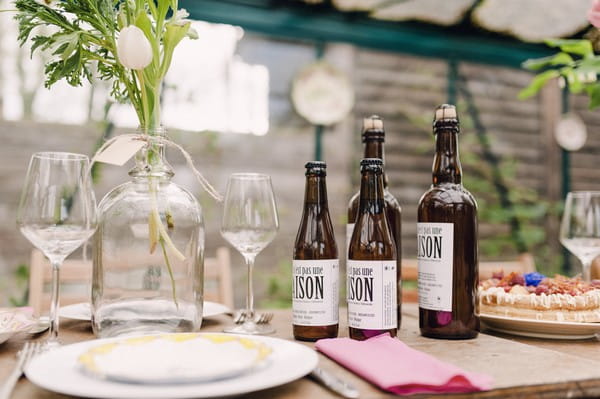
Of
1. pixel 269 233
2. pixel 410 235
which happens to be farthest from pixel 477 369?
pixel 410 235

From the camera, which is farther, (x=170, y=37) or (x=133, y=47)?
(x=170, y=37)

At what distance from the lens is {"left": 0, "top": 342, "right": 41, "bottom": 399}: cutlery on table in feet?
1.54

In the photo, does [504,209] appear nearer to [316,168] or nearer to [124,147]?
[316,168]

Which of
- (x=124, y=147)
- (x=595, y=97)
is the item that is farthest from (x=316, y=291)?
(x=595, y=97)

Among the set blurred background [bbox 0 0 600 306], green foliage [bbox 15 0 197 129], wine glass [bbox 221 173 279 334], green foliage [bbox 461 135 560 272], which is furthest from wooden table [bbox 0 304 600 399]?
green foliage [bbox 461 135 560 272]

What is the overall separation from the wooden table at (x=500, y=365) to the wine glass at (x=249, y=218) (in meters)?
0.13

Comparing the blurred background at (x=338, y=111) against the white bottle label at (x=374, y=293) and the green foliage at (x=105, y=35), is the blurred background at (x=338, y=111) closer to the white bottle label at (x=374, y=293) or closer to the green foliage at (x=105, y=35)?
the green foliage at (x=105, y=35)

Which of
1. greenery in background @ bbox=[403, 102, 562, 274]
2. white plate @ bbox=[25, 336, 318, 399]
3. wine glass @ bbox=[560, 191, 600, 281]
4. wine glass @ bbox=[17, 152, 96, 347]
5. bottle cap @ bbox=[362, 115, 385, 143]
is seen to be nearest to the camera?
white plate @ bbox=[25, 336, 318, 399]

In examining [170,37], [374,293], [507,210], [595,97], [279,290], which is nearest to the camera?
[374,293]

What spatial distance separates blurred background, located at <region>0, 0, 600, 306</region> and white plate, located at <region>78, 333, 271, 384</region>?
2.04 m

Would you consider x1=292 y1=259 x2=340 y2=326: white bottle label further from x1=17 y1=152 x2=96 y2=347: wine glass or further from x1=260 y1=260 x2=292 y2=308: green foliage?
x1=260 y1=260 x2=292 y2=308: green foliage

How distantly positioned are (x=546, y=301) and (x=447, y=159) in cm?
27

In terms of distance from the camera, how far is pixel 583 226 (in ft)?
3.44

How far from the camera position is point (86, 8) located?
2.61 feet
